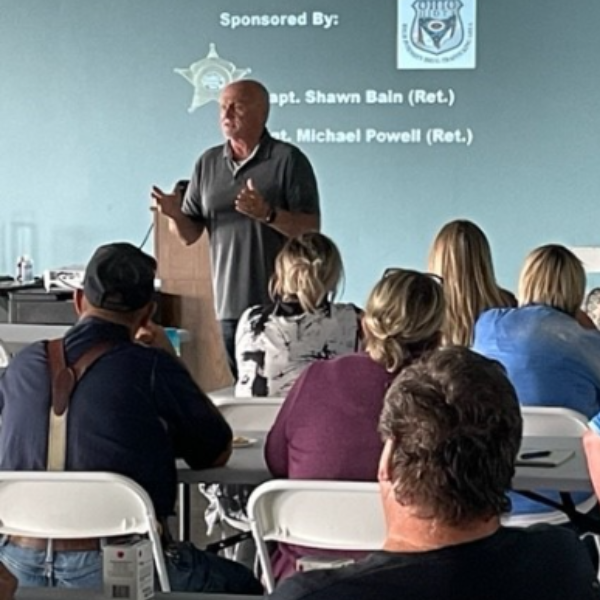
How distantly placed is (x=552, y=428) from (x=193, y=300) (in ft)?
10.00

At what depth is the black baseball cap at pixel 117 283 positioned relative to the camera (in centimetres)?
293

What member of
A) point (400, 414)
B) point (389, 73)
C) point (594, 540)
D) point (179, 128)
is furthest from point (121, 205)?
point (400, 414)

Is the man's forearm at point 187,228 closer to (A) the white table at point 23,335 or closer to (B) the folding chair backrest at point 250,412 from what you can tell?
(A) the white table at point 23,335

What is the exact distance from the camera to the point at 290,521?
270cm

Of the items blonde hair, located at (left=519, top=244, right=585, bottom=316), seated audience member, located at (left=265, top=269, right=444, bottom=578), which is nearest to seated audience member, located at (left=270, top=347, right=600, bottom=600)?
seated audience member, located at (left=265, top=269, right=444, bottom=578)

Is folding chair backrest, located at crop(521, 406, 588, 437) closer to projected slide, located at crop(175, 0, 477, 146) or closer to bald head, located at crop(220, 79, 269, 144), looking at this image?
Result: bald head, located at crop(220, 79, 269, 144)

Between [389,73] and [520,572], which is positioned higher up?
[389,73]

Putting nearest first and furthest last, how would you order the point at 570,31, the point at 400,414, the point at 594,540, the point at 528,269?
the point at 400,414 → the point at 594,540 → the point at 528,269 → the point at 570,31

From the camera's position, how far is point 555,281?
12.5 ft

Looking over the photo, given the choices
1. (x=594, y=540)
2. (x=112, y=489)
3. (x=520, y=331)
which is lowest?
(x=594, y=540)

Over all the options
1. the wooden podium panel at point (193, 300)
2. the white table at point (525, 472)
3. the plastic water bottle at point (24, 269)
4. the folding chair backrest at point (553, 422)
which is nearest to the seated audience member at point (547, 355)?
the folding chair backrest at point (553, 422)

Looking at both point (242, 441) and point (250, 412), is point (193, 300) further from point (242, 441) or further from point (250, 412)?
point (242, 441)

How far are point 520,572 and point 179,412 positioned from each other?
1355mm

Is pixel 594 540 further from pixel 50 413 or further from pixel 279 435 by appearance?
pixel 50 413
